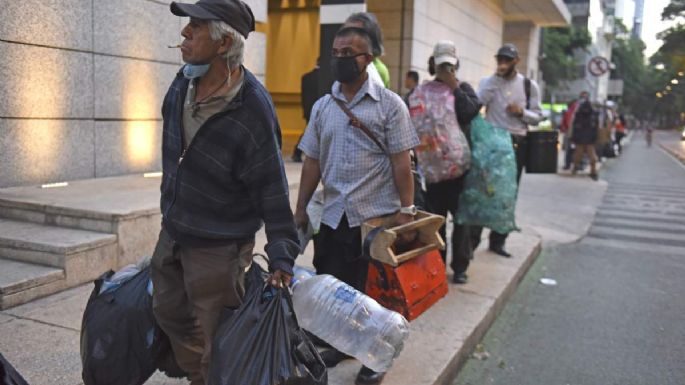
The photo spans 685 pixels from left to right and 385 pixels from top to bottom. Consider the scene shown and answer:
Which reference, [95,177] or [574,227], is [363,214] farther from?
[574,227]

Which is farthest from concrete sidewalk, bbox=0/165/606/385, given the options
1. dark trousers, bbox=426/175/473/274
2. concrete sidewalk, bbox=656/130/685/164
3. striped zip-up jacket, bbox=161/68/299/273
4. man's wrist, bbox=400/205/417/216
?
concrete sidewalk, bbox=656/130/685/164

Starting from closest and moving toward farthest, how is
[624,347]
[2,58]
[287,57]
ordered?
[624,347], [2,58], [287,57]

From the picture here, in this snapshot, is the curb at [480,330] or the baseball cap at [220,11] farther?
the curb at [480,330]

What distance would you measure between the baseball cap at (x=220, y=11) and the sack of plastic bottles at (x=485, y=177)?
3.05 m

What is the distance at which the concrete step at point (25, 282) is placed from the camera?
3850 millimetres

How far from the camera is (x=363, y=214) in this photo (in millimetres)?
3340

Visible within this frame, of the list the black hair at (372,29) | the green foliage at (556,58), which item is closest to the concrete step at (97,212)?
the black hair at (372,29)

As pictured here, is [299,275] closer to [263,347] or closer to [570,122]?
[263,347]

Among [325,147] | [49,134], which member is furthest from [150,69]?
[325,147]

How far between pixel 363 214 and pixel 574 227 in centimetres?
616

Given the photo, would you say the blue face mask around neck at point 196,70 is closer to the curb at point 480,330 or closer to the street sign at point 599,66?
the curb at point 480,330

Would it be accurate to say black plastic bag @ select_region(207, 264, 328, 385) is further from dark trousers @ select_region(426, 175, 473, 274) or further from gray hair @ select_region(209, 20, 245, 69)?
dark trousers @ select_region(426, 175, 473, 274)

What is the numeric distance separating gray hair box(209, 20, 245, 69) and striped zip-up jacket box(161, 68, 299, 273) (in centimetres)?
9

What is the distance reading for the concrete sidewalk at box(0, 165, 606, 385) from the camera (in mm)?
3205
